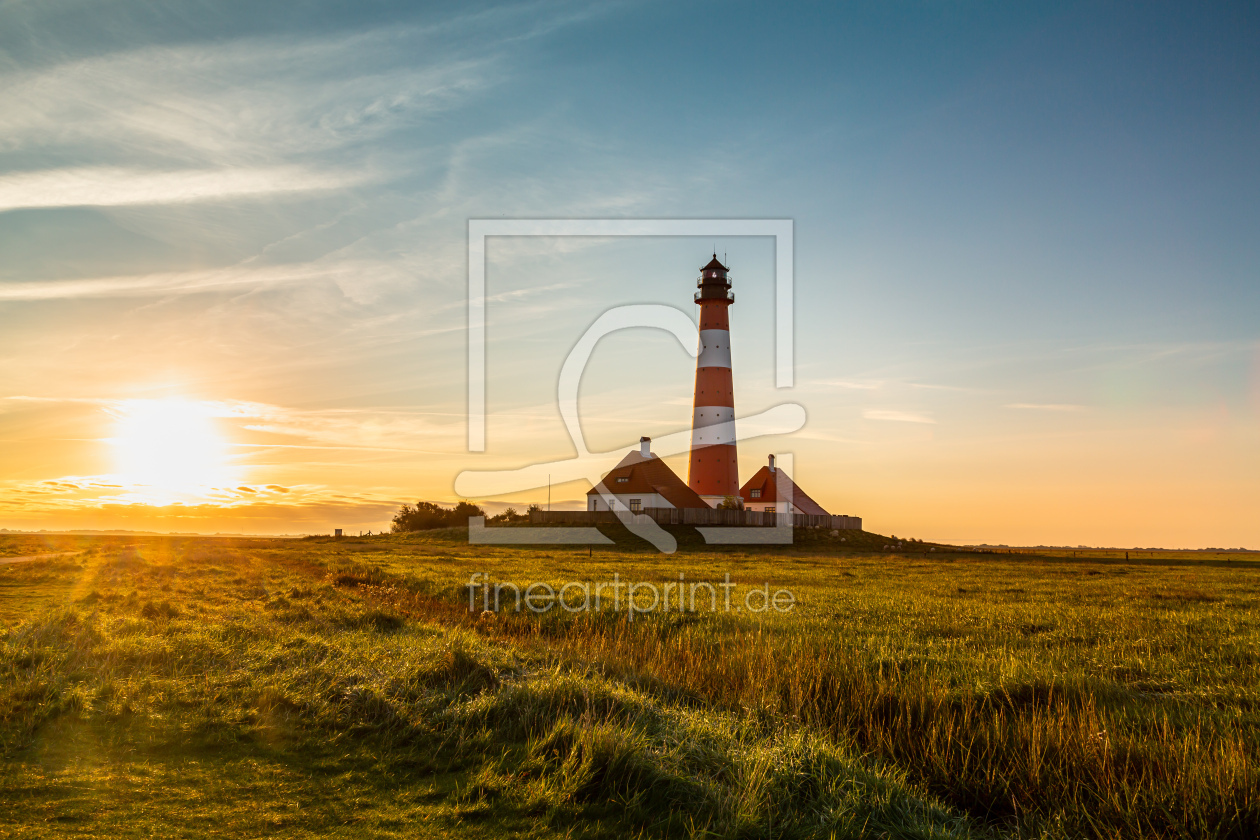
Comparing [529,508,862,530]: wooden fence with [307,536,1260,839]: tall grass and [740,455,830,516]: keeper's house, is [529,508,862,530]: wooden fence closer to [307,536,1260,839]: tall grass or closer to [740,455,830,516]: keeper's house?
[740,455,830,516]: keeper's house

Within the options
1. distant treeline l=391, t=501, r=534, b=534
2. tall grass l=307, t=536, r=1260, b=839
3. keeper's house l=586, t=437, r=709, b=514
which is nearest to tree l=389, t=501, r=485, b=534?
distant treeline l=391, t=501, r=534, b=534

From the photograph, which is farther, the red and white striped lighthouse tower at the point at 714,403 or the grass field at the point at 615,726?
the red and white striped lighthouse tower at the point at 714,403

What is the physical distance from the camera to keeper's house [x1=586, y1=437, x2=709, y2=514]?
61.0 metres

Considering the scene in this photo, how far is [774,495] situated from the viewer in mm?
68625

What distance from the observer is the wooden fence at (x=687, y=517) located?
58.3m

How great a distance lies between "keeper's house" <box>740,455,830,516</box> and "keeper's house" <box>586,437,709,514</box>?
8.91 m

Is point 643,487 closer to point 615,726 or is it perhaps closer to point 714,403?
point 714,403

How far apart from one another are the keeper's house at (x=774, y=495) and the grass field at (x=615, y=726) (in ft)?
167

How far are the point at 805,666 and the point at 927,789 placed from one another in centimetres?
408

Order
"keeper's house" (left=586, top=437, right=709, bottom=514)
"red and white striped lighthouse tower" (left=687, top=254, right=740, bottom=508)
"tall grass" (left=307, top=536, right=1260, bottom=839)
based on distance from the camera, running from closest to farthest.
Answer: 1. "tall grass" (left=307, top=536, right=1260, bottom=839)
2. "red and white striped lighthouse tower" (left=687, top=254, right=740, bottom=508)
3. "keeper's house" (left=586, top=437, right=709, bottom=514)

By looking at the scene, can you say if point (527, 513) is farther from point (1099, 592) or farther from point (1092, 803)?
point (1092, 803)

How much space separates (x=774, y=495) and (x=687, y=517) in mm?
12683

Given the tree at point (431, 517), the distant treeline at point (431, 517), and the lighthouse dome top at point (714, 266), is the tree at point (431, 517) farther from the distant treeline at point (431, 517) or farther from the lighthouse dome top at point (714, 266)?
the lighthouse dome top at point (714, 266)

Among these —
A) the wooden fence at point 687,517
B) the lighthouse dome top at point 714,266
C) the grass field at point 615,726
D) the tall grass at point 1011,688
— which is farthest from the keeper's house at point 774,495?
the grass field at point 615,726
